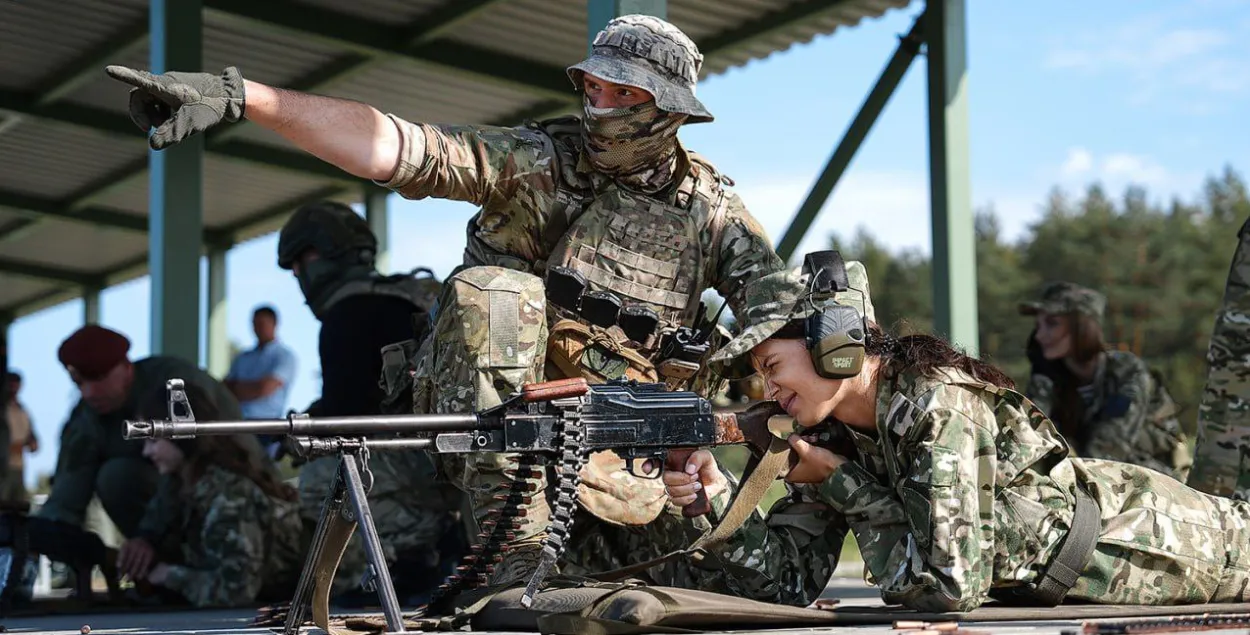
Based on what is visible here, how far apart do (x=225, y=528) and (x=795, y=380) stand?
349 cm

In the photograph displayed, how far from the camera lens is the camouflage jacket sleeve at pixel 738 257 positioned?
17.0ft

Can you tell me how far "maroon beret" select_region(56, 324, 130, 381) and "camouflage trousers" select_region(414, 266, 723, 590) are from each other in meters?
3.03

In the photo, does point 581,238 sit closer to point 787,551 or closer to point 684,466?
point 684,466

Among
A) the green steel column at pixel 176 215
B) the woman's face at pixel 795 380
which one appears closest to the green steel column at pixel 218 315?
the green steel column at pixel 176 215

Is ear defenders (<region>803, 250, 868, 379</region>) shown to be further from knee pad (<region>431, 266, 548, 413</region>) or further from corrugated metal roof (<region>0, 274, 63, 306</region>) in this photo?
corrugated metal roof (<region>0, 274, 63, 306</region>)

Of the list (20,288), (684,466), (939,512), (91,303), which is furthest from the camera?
(20,288)

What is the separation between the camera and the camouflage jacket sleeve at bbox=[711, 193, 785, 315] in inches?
204

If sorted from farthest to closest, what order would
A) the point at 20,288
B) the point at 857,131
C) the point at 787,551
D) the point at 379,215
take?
the point at 20,288 < the point at 379,215 < the point at 857,131 < the point at 787,551

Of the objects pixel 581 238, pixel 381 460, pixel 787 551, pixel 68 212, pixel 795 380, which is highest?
pixel 68 212

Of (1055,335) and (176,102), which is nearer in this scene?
(176,102)

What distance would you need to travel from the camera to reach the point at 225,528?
267 inches

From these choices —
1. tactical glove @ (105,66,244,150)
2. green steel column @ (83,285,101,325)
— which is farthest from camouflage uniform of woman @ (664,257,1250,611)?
green steel column @ (83,285,101,325)

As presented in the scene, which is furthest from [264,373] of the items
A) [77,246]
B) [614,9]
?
[614,9]

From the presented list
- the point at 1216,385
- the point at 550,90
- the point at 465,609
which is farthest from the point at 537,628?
the point at 550,90
